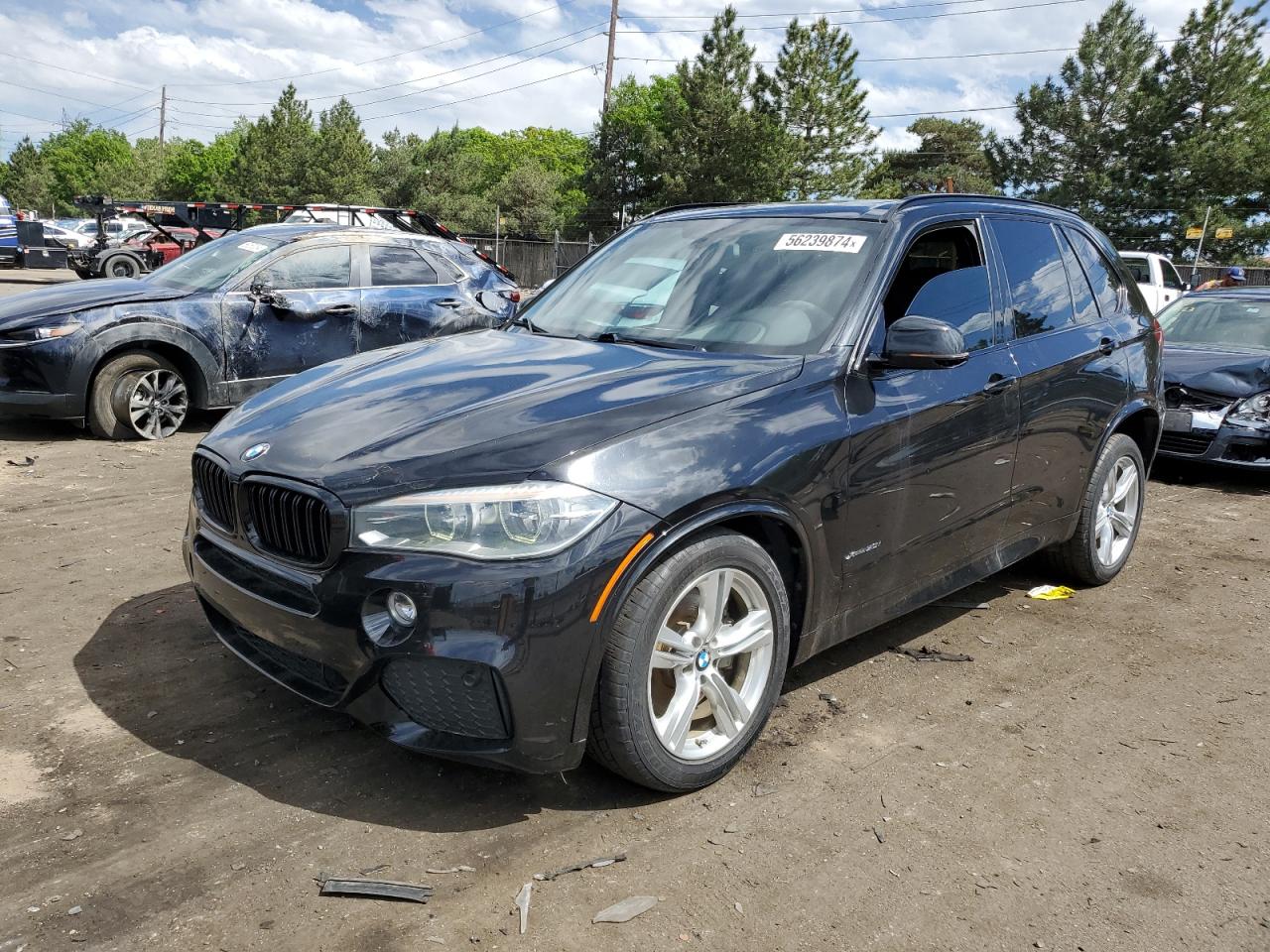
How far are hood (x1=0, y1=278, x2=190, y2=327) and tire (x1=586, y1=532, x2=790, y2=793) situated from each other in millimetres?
6509

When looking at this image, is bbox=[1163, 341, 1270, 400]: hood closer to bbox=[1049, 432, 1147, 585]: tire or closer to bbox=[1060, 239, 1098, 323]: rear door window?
bbox=[1049, 432, 1147, 585]: tire

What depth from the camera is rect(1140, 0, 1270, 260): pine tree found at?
41.8 m

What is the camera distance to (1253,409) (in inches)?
311

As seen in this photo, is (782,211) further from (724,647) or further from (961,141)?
(961,141)

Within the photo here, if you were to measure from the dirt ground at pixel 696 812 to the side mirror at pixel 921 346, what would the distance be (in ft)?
4.30

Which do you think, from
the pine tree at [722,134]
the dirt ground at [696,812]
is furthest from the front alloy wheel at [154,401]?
the pine tree at [722,134]

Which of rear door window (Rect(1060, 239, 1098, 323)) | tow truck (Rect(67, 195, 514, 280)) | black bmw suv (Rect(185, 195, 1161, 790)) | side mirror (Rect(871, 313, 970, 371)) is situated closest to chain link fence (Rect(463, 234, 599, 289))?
tow truck (Rect(67, 195, 514, 280))

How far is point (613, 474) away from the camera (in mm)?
2789

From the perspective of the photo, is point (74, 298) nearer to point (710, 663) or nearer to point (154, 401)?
point (154, 401)

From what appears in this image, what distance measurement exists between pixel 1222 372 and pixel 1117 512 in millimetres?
3611

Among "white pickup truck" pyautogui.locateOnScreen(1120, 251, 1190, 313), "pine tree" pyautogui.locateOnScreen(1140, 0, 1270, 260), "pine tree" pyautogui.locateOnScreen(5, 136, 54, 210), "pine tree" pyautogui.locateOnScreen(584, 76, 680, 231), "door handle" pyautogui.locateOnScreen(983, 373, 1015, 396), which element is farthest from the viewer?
"pine tree" pyautogui.locateOnScreen(5, 136, 54, 210)

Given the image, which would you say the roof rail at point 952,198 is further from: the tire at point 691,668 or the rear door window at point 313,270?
the rear door window at point 313,270

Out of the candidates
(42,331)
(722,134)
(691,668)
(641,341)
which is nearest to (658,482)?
(691,668)

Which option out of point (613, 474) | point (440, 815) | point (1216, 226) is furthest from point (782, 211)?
point (1216, 226)
